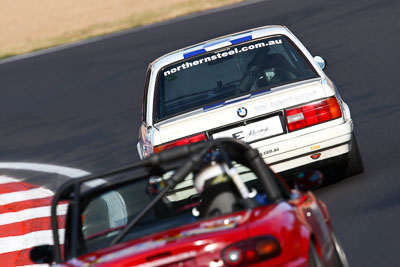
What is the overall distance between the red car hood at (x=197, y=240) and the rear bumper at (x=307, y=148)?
11.8 feet

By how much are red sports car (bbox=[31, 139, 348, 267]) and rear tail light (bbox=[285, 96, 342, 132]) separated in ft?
6.61

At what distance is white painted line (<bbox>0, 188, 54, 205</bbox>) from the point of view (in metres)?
12.3

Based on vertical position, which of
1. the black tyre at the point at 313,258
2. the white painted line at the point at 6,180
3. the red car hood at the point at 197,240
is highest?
the white painted line at the point at 6,180

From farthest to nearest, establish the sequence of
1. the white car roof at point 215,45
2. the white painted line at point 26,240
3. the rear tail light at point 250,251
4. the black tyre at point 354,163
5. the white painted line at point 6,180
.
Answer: the white painted line at point 6,180 < the white painted line at point 26,240 < the white car roof at point 215,45 < the black tyre at point 354,163 < the rear tail light at point 250,251

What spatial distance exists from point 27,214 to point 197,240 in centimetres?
735

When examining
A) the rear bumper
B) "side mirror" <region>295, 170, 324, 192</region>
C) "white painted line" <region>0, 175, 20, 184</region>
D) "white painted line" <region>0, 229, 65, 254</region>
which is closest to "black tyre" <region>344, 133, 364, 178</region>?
the rear bumper

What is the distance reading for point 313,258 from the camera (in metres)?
4.82

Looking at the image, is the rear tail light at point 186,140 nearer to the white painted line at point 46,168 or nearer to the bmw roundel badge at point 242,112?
the bmw roundel badge at point 242,112

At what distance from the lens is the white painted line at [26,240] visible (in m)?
9.84

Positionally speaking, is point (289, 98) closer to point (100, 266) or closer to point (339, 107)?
point (339, 107)

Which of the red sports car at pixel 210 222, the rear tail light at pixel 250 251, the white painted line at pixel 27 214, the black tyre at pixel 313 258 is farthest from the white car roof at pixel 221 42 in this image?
the rear tail light at pixel 250 251

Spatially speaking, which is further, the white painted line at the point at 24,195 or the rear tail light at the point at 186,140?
the white painted line at the point at 24,195

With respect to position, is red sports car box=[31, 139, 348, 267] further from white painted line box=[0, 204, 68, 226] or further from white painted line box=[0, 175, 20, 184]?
white painted line box=[0, 175, 20, 184]

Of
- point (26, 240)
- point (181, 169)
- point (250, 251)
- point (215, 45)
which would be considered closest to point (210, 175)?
point (181, 169)
